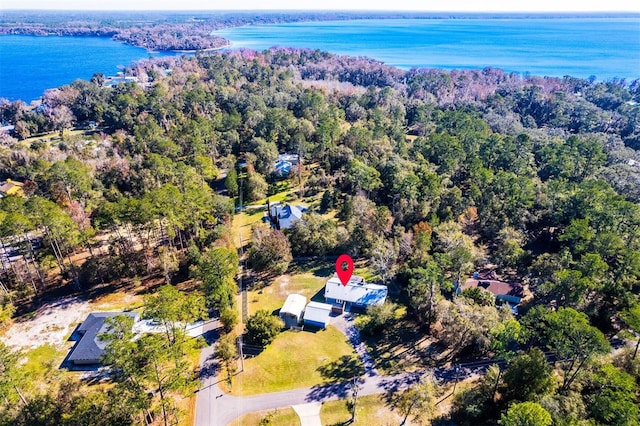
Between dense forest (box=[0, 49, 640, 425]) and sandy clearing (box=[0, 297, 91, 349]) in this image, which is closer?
dense forest (box=[0, 49, 640, 425])

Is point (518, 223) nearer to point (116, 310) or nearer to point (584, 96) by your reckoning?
point (116, 310)

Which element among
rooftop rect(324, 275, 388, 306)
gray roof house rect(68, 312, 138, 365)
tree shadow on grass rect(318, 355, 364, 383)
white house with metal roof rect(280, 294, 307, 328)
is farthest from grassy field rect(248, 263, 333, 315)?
gray roof house rect(68, 312, 138, 365)

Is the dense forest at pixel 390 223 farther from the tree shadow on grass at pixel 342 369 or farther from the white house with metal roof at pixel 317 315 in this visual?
the white house with metal roof at pixel 317 315

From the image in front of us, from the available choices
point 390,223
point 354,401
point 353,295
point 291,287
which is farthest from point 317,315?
point 390,223

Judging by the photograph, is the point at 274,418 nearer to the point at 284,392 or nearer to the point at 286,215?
the point at 284,392

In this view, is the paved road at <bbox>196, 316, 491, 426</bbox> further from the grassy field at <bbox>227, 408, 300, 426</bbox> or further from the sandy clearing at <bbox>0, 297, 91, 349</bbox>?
the sandy clearing at <bbox>0, 297, 91, 349</bbox>

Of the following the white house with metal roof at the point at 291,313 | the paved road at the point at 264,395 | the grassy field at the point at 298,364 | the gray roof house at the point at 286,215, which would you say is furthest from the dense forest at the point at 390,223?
the white house with metal roof at the point at 291,313

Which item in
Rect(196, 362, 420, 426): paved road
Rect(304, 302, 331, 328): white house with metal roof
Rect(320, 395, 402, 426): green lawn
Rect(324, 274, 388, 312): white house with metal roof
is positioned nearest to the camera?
Rect(320, 395, 402, 426): green lawn
